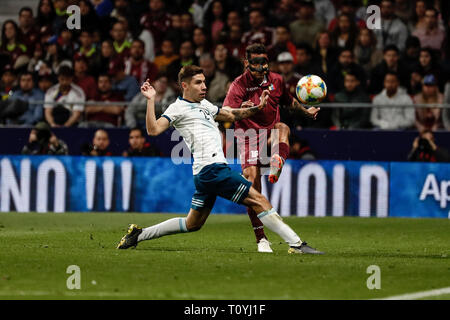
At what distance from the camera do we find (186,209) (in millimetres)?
16953

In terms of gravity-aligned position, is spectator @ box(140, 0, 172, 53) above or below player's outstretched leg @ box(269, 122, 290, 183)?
above

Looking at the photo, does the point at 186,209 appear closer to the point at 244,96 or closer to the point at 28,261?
the point at 244,96

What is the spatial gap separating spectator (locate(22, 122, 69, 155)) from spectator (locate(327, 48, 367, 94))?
16.9 ft

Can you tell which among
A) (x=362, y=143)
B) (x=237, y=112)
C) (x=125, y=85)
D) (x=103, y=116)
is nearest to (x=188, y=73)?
(x=237, y=112)

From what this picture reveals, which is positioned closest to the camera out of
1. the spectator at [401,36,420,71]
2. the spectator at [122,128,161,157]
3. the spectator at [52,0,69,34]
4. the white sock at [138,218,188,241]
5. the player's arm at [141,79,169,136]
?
the player's arm at [141,79,169,136]

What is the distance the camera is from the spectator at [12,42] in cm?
2081

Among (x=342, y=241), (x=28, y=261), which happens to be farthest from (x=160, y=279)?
(x=342, y=241)

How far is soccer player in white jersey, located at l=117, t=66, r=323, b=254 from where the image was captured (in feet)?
32.8

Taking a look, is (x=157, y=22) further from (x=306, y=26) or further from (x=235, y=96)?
(x=235, y=96)

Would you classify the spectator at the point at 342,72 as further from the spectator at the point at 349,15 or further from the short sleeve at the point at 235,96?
the short sleeve at the point at 235,96

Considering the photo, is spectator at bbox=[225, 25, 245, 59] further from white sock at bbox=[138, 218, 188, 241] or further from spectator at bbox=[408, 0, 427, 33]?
white sock at bbox=[138, 218, 188, 241]

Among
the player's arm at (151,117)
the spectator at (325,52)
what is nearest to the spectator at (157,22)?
the spectator at (325,52)

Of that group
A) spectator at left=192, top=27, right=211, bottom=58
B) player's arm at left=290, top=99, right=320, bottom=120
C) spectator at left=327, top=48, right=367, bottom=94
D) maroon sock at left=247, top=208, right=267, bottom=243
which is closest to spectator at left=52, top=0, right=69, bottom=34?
spectator at left=192, top=27, right=211, bottom=58

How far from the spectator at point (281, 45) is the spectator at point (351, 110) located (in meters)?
1.50
